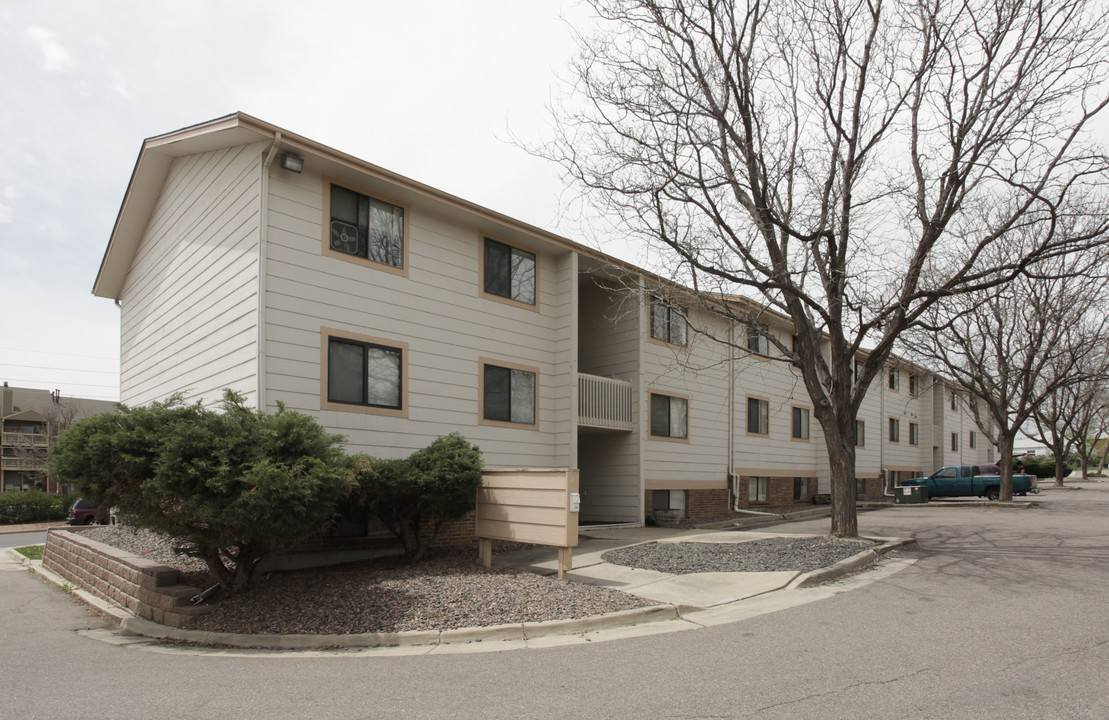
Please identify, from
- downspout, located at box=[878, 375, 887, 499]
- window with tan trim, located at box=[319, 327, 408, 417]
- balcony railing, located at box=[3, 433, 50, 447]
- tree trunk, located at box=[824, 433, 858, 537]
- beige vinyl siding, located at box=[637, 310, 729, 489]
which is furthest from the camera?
balcony railing, located at box=[3, 433, 50, 447]

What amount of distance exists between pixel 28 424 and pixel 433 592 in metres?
57.8

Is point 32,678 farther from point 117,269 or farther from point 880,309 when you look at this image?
point 117,269

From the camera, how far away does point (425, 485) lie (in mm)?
10836

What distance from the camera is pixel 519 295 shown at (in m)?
15.7

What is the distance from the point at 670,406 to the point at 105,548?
1289cm

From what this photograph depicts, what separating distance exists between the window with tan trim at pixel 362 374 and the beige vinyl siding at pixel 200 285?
119 centimetres

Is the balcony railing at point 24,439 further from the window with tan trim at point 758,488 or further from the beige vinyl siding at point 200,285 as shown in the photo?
the window with tan trim at point 758,488

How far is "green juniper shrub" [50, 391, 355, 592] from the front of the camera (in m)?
8.25

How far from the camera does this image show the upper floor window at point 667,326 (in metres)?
19.2

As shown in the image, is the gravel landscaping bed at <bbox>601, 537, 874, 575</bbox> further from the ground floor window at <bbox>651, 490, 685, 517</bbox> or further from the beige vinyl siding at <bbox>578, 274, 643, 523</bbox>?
the ground floor window at <bbox>651, 490, 685, 517</bbox>

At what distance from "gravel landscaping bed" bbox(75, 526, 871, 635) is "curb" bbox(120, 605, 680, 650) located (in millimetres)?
163

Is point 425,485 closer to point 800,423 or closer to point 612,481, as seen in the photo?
point 612,481

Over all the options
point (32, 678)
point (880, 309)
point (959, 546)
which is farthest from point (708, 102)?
point (32, 678)

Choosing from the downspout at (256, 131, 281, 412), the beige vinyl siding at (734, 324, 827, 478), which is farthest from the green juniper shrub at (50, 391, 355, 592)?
the beige vinyl siding at (734, 324, 827, 478)
